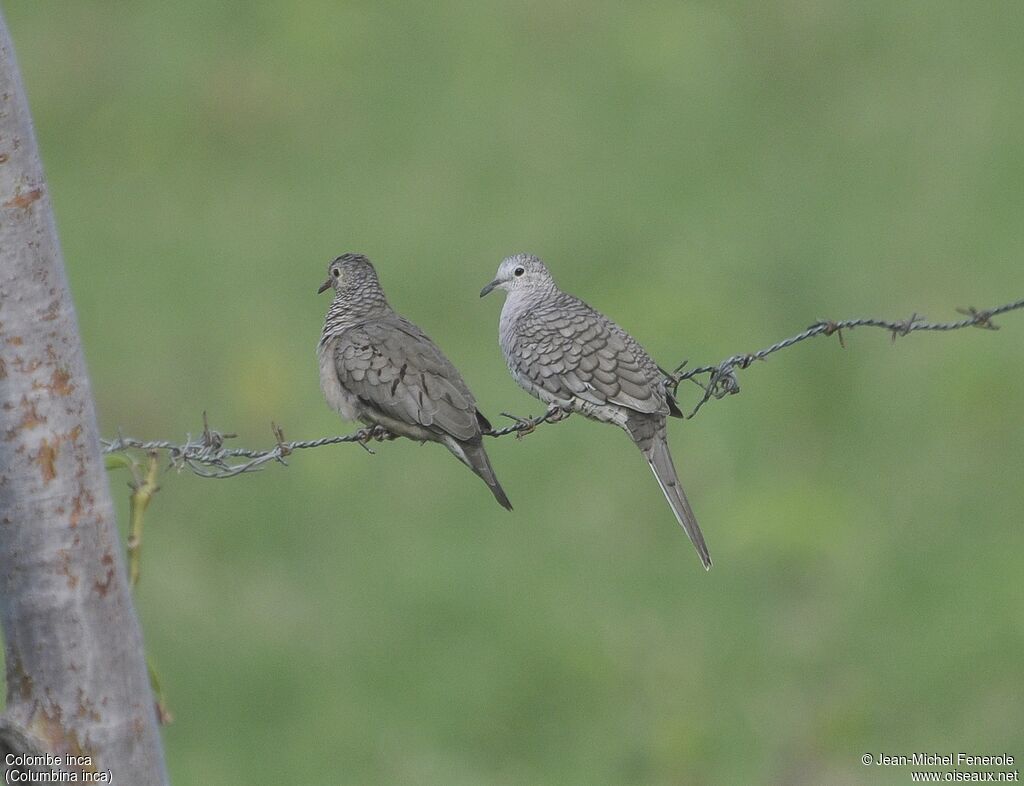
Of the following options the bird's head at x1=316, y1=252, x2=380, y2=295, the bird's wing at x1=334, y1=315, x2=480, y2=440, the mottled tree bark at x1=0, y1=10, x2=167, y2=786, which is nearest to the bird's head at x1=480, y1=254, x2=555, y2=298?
the bird's head at x1=316, y1=252, x2=380, y2=295

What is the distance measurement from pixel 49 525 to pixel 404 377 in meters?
3.01

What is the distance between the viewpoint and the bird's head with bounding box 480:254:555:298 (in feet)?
26.7

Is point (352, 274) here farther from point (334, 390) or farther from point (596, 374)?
point (596, 374)

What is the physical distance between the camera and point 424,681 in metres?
12.1

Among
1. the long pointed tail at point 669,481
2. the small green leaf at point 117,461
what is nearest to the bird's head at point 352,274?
the long pointed tail at point 669,481

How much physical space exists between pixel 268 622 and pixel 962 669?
4945 millimetres

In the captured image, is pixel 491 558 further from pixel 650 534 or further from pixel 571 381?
pixel 571 381

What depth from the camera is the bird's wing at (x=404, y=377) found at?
6277 millimetres

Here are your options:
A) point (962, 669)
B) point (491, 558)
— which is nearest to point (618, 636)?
point (491, 558)

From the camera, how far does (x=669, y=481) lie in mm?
6523

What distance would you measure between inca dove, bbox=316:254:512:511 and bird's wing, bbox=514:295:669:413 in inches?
21.5

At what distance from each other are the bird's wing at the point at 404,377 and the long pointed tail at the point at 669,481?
0.76 meters

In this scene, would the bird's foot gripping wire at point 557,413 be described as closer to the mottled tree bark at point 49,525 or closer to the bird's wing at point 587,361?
the bird's wing at point 587,361

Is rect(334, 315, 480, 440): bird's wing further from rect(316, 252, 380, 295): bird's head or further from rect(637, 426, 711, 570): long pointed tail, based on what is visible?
rect(637, 426, 711, 570): long pointed tail
